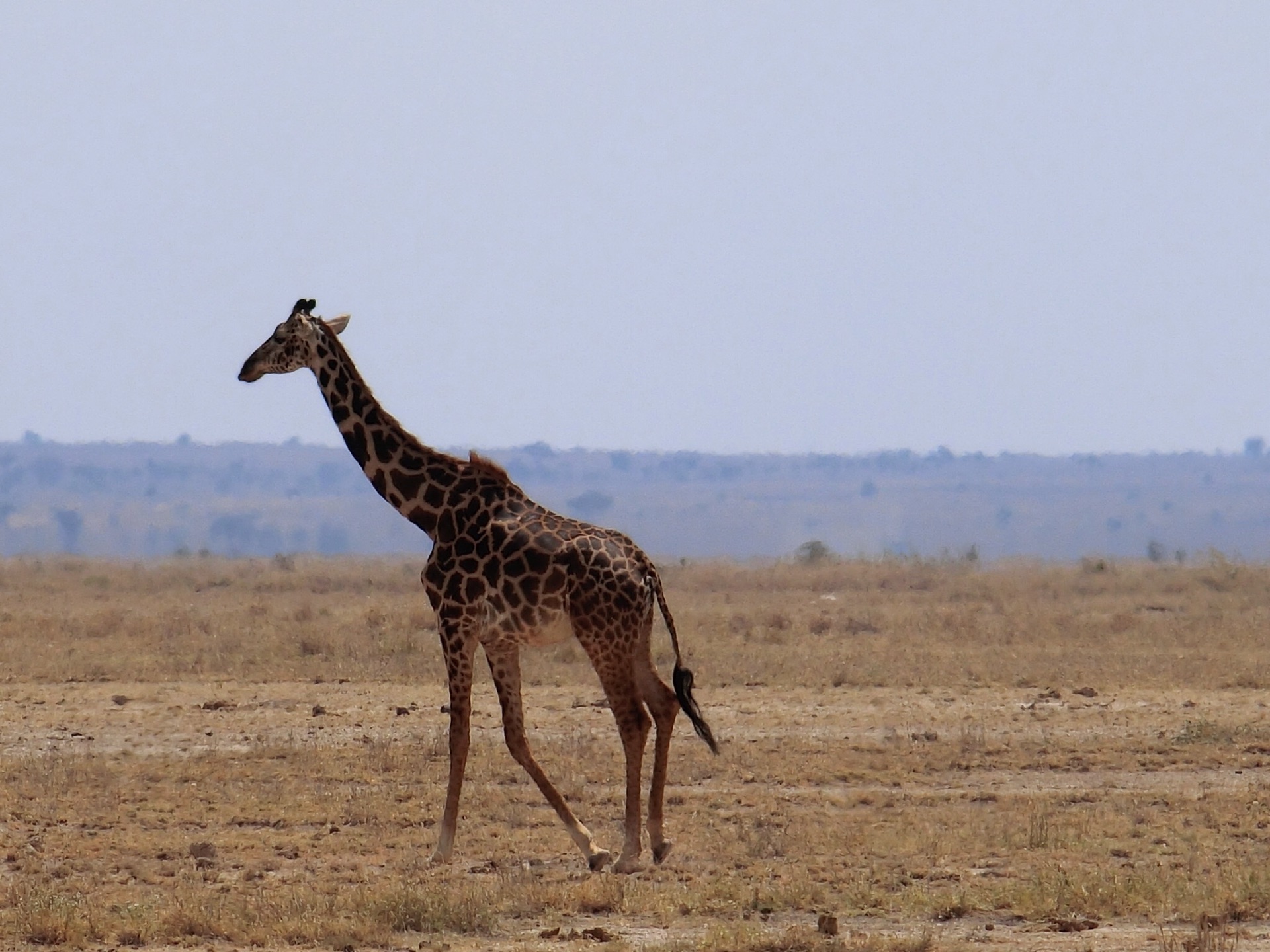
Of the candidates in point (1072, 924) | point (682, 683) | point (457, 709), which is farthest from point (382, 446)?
point (1072, 924)

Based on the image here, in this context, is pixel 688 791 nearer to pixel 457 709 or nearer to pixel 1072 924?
pixel 457 709

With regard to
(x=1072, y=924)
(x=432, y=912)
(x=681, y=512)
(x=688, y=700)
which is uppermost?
(x=681, y=512)

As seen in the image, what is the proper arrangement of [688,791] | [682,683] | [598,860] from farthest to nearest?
[688,791] < [682,683] < [598,860]

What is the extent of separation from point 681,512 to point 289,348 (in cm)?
14367

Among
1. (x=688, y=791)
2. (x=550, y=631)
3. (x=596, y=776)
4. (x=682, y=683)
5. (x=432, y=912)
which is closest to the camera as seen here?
(x=432, y=912)

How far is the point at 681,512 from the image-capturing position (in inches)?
6112

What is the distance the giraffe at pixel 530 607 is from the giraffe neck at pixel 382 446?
0.01 meters

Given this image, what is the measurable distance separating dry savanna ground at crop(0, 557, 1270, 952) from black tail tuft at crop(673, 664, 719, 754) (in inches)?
27.9

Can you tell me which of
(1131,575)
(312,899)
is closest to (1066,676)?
(312,899)

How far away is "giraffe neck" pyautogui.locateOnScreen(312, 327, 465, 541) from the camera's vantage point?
1159 cm

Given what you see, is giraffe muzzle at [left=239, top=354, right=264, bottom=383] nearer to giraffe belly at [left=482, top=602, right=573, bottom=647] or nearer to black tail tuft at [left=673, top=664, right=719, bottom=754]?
giraffe belly at [left=482, top=602, right=573, bottom=647]

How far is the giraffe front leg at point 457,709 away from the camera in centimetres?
1084

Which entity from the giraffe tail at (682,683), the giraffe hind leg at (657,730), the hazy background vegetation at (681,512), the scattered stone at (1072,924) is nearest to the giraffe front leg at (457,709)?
the giraffe hind leg at (657,730)

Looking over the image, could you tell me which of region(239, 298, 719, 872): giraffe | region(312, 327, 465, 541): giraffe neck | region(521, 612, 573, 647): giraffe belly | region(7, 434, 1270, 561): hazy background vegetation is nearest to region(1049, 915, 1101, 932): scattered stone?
region(239, 298, 719, 872): giraffe
